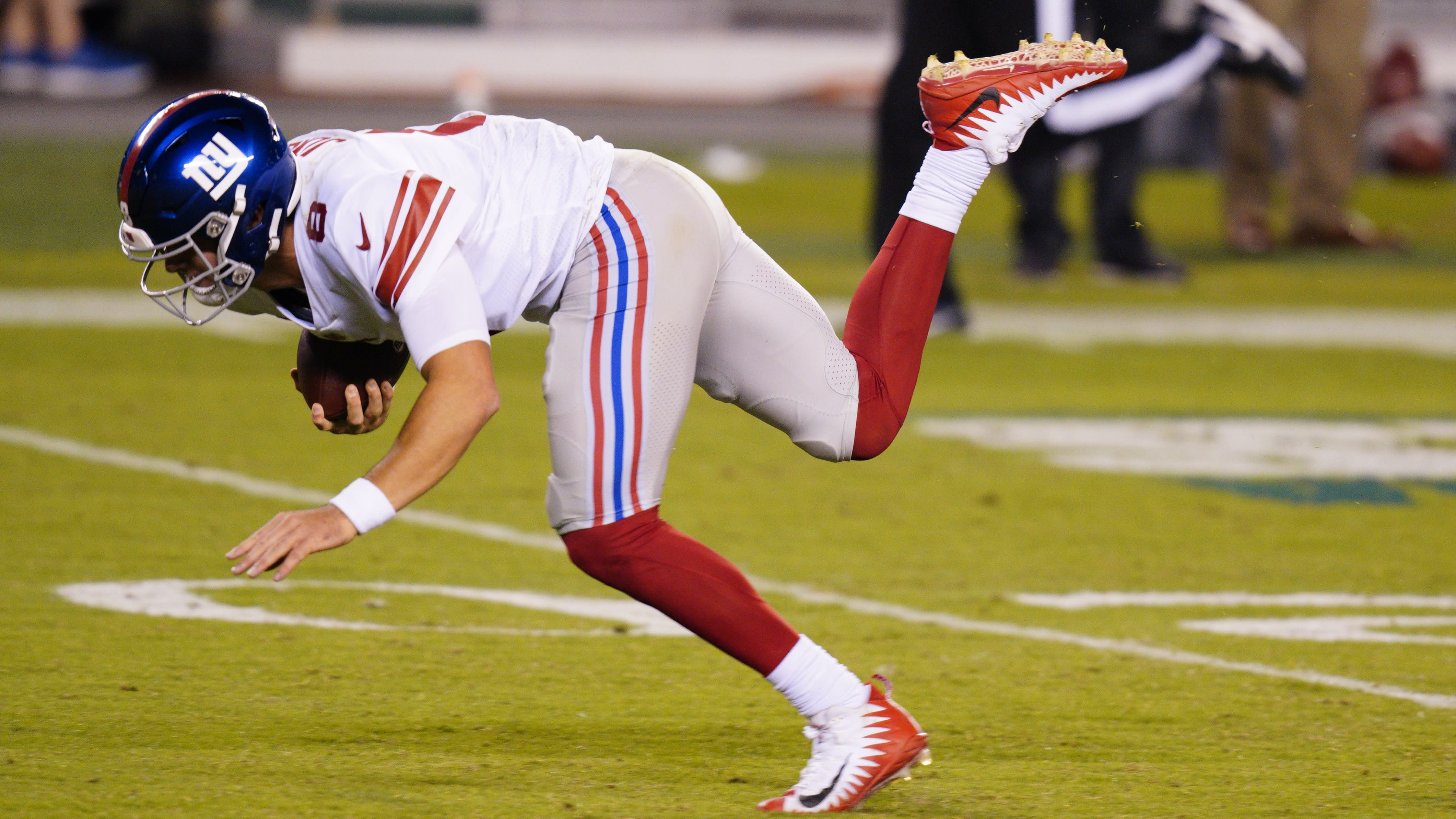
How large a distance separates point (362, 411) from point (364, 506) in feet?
1.90

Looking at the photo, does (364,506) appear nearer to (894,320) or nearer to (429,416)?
(429,416)

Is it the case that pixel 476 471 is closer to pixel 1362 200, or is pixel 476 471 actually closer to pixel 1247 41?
pixel 1247 41

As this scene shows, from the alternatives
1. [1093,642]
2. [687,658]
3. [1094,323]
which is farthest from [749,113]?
[687,658]

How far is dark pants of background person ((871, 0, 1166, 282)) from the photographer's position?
334 inches

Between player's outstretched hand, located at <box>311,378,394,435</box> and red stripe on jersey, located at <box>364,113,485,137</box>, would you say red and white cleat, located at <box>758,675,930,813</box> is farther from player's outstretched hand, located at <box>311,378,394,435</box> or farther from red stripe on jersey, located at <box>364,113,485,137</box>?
red stripe on jersey, located at <box>364,113,485,137</box>

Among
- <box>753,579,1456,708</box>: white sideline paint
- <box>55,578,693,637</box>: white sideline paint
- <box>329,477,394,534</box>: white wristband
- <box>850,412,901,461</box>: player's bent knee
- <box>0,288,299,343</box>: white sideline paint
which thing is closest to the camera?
<box>329,477,394,534</box>: white wristband

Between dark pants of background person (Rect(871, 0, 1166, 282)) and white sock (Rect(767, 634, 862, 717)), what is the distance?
4.21 m

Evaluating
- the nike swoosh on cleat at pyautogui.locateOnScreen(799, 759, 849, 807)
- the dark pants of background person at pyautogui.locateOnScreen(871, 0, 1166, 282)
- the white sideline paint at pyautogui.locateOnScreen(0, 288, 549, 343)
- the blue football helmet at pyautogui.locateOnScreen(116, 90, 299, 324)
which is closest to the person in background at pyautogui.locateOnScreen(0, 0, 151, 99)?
the white sideline paint at pyautogui.locateOnScreen(0, 288, 549, 343)

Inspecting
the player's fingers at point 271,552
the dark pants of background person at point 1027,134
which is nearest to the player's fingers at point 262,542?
the player's fingers at point 271,552

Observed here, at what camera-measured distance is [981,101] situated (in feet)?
13.1

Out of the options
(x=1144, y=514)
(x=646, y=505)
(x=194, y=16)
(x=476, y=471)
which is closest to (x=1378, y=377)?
(x=1144, y=514)

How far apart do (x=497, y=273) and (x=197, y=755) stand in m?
1.04

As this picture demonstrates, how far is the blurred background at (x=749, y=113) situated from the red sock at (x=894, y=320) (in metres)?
2.95

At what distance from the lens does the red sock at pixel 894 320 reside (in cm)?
383
